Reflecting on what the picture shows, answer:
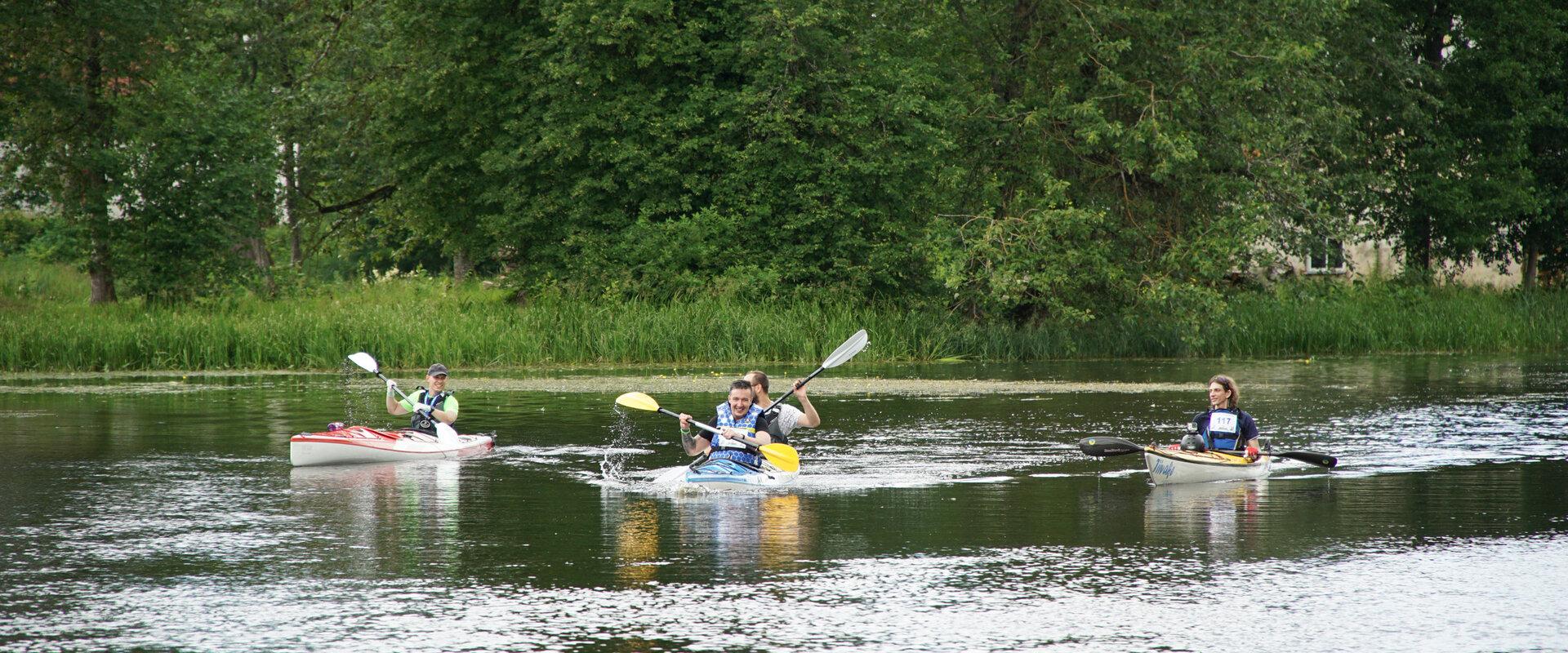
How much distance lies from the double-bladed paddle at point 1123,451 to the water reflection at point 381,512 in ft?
18.3

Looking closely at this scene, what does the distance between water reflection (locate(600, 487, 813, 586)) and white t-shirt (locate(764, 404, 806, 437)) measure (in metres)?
1.04

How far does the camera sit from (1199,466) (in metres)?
15.0

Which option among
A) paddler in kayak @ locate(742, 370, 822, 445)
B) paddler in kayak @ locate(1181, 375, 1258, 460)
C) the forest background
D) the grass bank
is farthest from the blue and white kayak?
the forest background

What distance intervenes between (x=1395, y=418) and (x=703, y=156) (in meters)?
20.8

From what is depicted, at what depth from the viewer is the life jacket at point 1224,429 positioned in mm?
15477

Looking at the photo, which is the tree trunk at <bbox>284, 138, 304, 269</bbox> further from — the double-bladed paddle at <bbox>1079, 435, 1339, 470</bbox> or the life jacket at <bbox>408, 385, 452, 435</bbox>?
the double-bladed paddle at <bbox>1079, 435, 1339, 470</bbox>

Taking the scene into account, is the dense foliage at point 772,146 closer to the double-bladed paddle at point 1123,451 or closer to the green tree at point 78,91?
the green tree at point 78,91

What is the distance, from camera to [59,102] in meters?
37.3

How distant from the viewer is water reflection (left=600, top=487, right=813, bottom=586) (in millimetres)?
10680

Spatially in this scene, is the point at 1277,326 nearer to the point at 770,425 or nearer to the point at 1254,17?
the point at 1254,17

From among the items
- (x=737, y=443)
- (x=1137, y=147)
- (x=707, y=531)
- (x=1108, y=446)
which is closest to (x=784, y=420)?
(x=737, y=443)

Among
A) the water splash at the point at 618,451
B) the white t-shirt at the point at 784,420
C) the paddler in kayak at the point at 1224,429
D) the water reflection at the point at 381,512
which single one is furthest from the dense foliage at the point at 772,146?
the water reflection at the point at 381,512

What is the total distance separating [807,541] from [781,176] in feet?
89.0

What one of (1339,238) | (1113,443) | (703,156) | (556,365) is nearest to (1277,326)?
(1339,238)
